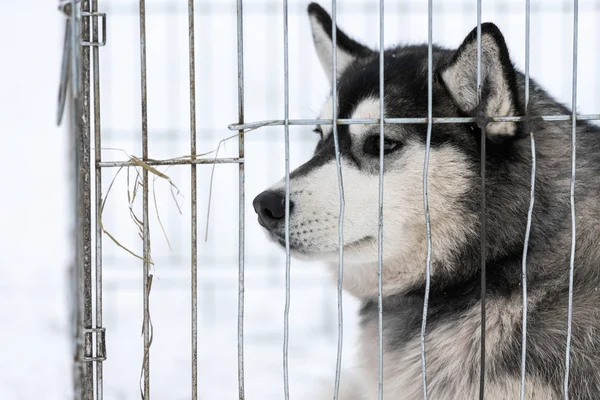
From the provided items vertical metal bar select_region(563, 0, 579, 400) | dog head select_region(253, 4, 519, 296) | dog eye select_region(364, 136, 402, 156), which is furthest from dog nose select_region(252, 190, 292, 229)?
vertical metal bar select_region(563, 0, 579, 400)

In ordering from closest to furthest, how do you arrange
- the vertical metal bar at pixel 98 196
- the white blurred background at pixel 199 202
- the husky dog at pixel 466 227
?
1. the vertical metal bar at pixel 98 196
2. the husky dog at pixel 466 227
3. the white blurred background at pixel 199 202

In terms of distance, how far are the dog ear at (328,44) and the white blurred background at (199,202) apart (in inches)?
9.8

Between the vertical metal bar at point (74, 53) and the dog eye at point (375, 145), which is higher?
the vertical metal bar at point (74, 53)

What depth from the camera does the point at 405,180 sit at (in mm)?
2256

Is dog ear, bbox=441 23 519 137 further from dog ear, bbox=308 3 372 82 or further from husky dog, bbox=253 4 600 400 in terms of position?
dog ear, bbox=308 3 372 82

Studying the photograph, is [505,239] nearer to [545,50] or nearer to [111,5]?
[111,5]

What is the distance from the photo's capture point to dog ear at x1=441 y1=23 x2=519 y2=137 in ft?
6.45

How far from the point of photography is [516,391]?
2049 millimetres

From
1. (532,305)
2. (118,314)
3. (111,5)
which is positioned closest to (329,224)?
(532,305)

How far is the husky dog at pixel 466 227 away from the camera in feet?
6.86

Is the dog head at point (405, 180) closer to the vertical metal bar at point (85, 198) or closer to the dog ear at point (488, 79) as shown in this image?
the dog ear at point (488, 79)

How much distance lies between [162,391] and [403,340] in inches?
56.3

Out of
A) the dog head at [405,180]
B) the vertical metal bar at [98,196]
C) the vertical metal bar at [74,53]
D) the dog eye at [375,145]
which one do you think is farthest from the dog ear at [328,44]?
the vertical metal bar at [74,53]

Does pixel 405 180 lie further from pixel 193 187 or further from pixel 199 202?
pixel 199 202
